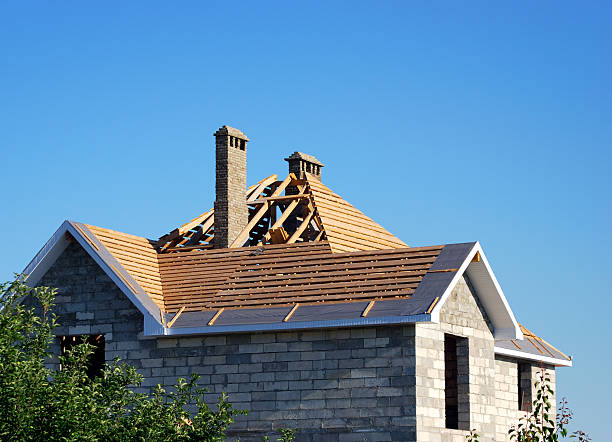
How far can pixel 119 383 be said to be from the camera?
60.2ft

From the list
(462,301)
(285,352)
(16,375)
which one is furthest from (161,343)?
(16,375)

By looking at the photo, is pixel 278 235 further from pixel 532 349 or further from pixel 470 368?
pixel 532 349

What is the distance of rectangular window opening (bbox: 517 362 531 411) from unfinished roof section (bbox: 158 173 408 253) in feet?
15.9

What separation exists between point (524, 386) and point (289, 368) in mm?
9339

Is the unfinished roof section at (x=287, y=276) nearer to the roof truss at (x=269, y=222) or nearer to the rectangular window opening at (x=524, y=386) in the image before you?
the roof truss at (x=269, y=222)

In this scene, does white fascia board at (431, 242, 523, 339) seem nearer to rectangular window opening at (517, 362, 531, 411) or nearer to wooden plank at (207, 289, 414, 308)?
wooden plank at (207, 289, 414, 308)

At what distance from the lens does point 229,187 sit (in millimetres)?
29328

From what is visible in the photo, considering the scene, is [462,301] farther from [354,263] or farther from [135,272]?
[135,272]

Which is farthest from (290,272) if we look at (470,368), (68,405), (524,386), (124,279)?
(68,405)

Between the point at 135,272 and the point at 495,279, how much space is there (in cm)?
849

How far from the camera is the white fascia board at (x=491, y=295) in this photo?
2516 cm

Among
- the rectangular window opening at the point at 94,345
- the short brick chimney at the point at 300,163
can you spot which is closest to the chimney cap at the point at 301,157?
the short brick chimney at the point at 300,163

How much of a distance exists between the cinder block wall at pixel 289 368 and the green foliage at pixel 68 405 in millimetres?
4793

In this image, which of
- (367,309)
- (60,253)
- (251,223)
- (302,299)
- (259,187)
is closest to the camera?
(367,309)
